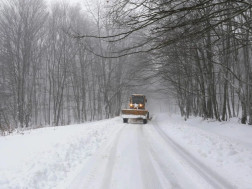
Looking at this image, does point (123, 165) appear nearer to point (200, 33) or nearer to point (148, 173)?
point (148, 173)

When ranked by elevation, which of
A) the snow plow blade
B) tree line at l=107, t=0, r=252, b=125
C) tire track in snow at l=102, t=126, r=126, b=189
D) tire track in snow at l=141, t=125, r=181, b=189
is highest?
tree line at l=107, t=0, r=252, b=125

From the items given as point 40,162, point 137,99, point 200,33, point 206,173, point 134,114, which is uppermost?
point 200,33

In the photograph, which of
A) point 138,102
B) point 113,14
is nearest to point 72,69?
point 138,102

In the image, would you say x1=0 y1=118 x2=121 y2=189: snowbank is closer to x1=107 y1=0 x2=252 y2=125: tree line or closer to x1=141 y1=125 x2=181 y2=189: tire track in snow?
x1=141 y1=125 x2=181 y2=189: tire track in snow

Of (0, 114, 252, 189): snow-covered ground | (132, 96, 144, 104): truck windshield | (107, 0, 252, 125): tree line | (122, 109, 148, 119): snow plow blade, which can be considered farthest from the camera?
(132, 96, 144, 104): truck windshield

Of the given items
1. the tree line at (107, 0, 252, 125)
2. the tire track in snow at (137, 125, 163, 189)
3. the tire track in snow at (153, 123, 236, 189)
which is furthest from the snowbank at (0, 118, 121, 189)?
the tree line at (107, 0, 252, 125)

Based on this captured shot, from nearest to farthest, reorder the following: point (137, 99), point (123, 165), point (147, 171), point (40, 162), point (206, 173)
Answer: point (206, 173) → point (147, 171) → point (40, 162) → point (123, 165) → point (137, 99)

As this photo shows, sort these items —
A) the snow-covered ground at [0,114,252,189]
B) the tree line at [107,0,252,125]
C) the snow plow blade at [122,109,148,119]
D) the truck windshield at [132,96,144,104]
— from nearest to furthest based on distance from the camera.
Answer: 1. the tree line at [107,0,252,125]
2. the snow-covered ground at [0,114,252,189]
3. the snow plow blade at [122,109,148,119]
4. the truck windshield at [132,96,144,104]

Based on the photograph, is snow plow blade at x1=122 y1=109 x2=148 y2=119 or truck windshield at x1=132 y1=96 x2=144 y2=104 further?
truck windshield at x1=132 y1=96 x2=144 y2=104

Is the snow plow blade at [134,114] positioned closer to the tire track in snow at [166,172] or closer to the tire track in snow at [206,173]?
the tire track in snow at [206,173]

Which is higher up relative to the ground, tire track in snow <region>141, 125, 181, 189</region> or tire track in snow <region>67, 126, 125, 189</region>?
tire track in snow <region>67, 126, 125, 189</region>

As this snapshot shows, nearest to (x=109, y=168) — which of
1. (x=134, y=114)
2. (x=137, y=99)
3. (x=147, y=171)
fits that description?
(x=147, y=171)

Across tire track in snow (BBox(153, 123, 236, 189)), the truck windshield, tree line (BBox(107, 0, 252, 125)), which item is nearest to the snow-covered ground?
tire track in snow (BBox(153, 123, 236, 189))

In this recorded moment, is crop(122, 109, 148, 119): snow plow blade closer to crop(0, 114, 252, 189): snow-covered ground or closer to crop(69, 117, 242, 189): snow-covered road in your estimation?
crop(0, 114, 252, 189): snow-covered ground
